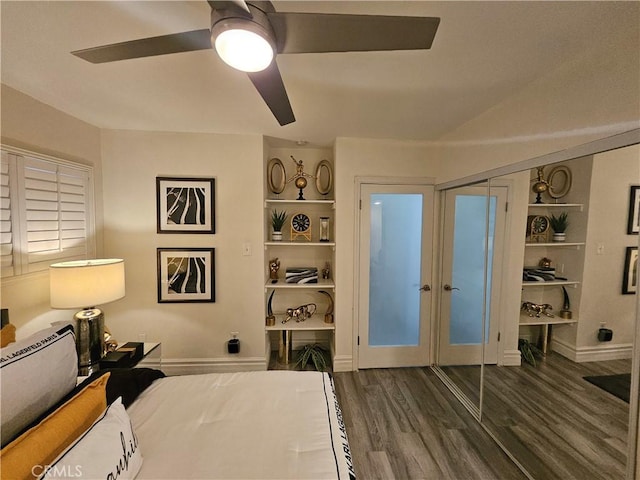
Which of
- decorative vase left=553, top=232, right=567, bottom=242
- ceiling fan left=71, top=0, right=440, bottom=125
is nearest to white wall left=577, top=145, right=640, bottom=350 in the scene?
decorative vase left=553, top=232, right=567, bottom=242

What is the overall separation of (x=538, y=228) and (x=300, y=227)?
7.25 ft

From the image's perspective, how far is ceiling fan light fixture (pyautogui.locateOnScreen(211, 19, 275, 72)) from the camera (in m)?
0.95

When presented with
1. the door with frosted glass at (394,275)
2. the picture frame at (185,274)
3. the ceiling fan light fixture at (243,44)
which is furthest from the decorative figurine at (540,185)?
the picture frame at (185,274)

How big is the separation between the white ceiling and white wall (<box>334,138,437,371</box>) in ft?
1.10

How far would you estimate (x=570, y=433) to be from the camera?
1.57m

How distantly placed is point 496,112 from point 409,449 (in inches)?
100

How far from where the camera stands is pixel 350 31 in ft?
3.25

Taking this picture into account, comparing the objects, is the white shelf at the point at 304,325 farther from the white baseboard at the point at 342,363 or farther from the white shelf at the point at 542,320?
the white shelf at the point at 542,320

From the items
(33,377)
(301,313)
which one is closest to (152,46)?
(33,377)

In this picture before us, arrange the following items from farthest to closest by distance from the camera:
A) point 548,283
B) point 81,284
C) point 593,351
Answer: point 81,284 → point 548,283 → point 593,351

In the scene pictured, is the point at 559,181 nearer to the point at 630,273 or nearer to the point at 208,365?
the point at 630,273

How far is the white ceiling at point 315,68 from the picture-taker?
3.96ft

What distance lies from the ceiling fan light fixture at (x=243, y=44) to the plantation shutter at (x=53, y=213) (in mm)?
1926

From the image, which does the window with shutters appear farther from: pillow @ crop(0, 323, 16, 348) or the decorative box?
the decorative box
